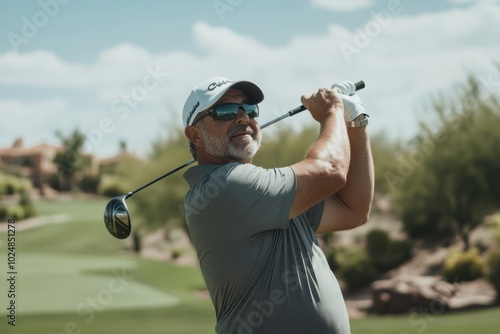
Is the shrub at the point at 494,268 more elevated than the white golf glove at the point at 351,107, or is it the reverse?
the shrub at the point at 494,268

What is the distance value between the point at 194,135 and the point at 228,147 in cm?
26

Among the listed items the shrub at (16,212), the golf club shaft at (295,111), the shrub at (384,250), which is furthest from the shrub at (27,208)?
the golf club shaft at (295,111)

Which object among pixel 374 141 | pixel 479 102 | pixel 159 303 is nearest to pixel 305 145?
pixel 374 141

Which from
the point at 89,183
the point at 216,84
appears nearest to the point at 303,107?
the point at 216,84

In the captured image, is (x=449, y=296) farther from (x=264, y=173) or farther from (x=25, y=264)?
(x=264, y=173)

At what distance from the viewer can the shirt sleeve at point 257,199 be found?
314cm

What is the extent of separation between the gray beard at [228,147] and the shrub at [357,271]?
89.8ft

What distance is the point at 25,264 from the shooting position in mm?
34688

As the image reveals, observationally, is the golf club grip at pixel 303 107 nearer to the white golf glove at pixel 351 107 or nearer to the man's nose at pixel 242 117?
the white golf glove at pixel 351 107

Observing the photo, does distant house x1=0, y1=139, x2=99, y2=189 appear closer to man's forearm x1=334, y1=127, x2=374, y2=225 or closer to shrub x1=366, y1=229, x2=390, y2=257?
shrub x1=366, y1=229, x2=390, y2=257

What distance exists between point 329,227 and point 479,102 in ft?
96.1

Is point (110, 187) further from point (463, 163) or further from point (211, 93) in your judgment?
point (211, 93)

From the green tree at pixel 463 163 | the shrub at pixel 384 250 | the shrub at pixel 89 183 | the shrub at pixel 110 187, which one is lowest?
the shrub at pixel 384 250

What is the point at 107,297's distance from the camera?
27.0m
